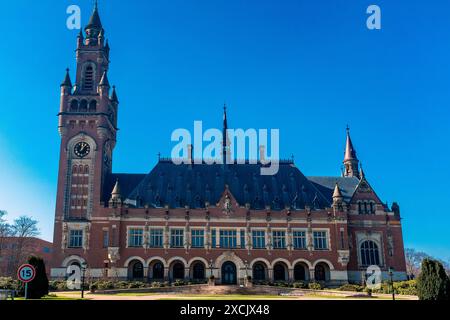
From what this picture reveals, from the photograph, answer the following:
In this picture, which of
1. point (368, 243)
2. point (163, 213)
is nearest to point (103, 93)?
point (163, 213)

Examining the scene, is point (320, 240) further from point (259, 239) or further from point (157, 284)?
point (157, 284)

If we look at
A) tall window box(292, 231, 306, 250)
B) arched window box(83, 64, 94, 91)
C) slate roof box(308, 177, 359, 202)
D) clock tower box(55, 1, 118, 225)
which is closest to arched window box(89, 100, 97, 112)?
clock tower box(55, 1, 118, 225)

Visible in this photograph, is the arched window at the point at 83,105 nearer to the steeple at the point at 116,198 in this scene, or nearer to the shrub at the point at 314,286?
the steeple at the point at 116,198

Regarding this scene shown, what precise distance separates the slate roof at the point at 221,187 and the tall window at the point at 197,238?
4.06 m

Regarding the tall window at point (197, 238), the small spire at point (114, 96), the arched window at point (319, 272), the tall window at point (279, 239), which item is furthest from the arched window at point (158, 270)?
the small spire at point (114, 96)

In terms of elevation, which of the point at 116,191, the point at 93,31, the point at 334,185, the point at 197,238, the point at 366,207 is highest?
the point at 93,31

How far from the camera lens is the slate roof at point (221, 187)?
69.8 meters

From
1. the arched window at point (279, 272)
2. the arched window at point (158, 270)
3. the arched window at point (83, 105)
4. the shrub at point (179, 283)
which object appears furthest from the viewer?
the arched window at point (83, 105)

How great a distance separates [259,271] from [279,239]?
5548mm

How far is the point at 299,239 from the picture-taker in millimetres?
67875

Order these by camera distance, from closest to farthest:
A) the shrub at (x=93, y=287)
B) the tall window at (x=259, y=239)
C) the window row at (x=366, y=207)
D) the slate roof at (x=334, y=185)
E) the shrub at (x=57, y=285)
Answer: the shrub at (x=93, y=287), the shrub at (x=57, y=285), the tall window at (x=259, y=239), the window row at (x=366, y=207), the slate roof at (x=334, y=185)

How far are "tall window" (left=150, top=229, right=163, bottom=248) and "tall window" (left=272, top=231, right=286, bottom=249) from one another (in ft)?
54.6

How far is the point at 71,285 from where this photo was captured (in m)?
60.1

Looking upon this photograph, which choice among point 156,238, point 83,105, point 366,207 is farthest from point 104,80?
point 366,207
